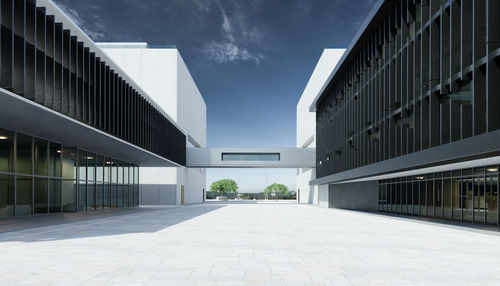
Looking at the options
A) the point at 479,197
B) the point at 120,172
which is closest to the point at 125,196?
the point at 120,172

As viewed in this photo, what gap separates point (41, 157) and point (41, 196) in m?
2.24

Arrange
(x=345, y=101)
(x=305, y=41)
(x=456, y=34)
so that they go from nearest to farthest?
(x=456, y=34), (x=345, y=101), (x=305, y=41)

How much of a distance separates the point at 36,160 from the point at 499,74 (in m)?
22.6

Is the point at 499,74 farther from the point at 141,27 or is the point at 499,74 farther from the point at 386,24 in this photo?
the point at 141,27

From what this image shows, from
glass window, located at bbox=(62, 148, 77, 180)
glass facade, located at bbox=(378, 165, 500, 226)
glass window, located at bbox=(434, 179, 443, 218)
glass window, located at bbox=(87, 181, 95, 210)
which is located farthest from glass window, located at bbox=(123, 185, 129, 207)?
glass window, located at bbox=(434, 179, 443, 218)

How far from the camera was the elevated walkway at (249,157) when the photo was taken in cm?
5162

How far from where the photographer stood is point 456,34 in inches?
646

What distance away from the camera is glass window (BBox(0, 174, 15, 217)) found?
19.5 m

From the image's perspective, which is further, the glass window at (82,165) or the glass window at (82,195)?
the glass window at (82,165)

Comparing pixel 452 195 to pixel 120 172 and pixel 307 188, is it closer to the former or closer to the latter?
pixel 120 172

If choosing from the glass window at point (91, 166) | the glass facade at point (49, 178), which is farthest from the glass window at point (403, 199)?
the glass window at point (91, 166)

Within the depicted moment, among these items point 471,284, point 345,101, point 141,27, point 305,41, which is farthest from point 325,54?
point 471,284

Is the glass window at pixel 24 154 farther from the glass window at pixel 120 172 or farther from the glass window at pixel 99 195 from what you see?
the glass window at pixel 120 172

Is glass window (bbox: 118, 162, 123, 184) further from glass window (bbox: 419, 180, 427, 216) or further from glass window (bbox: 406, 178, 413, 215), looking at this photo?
glass window (bbox: 419, 180, 427, 216)
